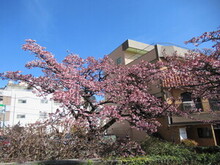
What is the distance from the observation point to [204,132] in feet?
46.1

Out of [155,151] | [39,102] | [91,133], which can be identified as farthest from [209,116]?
[39,102]

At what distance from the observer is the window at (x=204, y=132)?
13562 millimetres

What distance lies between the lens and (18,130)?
7.59 m

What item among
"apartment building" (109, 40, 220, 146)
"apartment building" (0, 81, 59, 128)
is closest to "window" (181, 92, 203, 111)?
"apartment building" (109, 40, 220, 146)

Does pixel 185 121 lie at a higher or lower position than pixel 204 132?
higher

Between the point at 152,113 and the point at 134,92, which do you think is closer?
the point at 134,92

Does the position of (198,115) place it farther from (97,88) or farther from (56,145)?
(56,145)

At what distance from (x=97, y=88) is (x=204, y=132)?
37.3ft

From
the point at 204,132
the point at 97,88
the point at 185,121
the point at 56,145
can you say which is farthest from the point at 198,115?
the point at 56,145

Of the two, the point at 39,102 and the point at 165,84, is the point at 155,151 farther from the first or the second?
the point at 39,102

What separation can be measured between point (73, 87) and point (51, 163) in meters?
3.31

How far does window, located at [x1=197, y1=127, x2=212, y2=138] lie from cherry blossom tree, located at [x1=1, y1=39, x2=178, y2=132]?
20.9 feet

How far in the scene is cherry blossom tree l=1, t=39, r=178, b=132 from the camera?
7.83 metres

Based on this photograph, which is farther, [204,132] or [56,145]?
[204,132]
